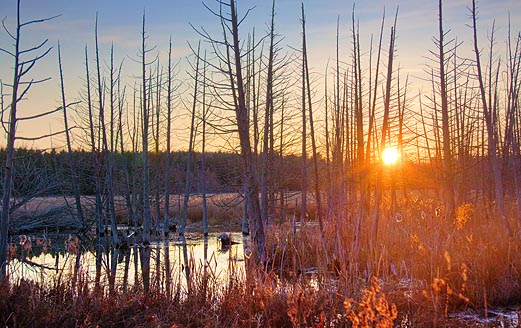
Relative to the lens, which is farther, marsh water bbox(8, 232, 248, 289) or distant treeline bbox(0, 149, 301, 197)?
distant treeline bbox(0, 149, 301, 197)

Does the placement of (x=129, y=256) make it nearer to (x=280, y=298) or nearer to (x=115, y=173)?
(x=280, y=298)

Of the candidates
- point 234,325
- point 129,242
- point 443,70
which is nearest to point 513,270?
point 234,325

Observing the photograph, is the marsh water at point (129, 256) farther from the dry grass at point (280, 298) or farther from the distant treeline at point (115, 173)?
the distant treeline at point (115, 173)

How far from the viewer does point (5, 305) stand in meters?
5.81

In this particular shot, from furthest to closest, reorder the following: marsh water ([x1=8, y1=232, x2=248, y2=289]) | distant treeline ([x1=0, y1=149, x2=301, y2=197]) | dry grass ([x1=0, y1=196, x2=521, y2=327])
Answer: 1. distant treeline ([x1=0, y1=149, x2=301, y2=197])
2. marsh water ([x1=8, y1=232, x2=248, y2=289])
3. dry grass ([x1=0, y1=196, x2=521, y2=327])

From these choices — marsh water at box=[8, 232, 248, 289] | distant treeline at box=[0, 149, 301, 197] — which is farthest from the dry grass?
distant treeline at box=[0, 149, 301, 197]

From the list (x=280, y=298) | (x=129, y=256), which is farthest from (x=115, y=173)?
(x=280, y=298)

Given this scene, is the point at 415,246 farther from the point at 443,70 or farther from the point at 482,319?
the point at 443,70

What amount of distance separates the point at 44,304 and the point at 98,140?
1548 cm

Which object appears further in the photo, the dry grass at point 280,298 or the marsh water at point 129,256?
the marsh water at point 129,256

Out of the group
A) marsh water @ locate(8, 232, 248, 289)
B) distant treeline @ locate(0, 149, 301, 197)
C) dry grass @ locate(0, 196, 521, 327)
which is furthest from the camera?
distant treeline @ locate(0, 149, 301, 197)

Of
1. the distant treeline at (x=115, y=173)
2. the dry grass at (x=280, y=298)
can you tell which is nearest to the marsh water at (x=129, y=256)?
the dry grass at (x=280, y=298)

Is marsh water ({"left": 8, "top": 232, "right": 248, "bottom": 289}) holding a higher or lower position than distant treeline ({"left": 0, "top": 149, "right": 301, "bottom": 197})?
lower

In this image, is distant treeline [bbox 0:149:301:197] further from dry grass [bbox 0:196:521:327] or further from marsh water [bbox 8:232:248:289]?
dry grass [bbox 0:196:521:327]
